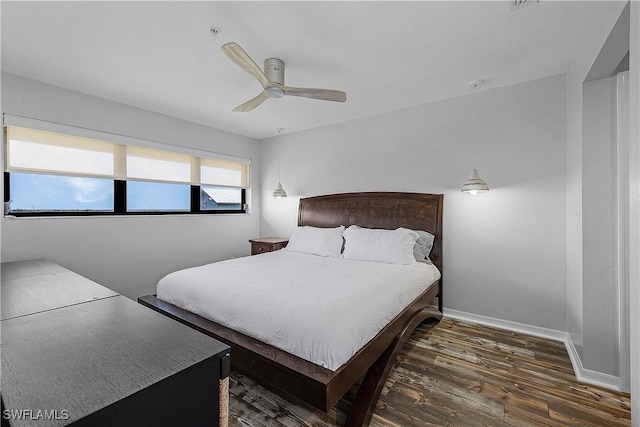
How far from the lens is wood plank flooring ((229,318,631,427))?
169 cm

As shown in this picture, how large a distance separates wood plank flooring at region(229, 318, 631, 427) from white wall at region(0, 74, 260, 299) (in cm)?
212

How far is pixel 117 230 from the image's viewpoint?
3287mm

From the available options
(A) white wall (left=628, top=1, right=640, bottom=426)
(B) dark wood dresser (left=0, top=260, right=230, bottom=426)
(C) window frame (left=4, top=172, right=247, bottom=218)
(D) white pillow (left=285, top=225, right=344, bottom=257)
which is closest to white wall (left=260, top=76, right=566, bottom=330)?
(D) white pillow (left=285, top=225, right=344, bottom=257)

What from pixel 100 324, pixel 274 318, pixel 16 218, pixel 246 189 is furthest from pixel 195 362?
pixel 246 189

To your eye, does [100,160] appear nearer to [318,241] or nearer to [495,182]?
[318,241]

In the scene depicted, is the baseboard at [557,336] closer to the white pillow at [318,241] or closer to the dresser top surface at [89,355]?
the white pillow at [318,241]

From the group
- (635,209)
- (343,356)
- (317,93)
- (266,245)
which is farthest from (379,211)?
(635,209)

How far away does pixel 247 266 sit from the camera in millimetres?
2766

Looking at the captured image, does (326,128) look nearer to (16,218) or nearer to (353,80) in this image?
(353,80)

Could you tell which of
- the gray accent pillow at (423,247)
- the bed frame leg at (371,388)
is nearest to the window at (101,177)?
the gray accent pillow at (423,247)

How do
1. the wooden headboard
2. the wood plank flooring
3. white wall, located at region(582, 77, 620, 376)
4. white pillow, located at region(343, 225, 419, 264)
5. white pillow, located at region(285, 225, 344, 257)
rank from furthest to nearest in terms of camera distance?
1. white pillow, located at region(285, 225, 344, 257)
2. the wooden headboard
3. white pillow, located at region(343, 225, 419, 264)
4. white wall, located at region(582, 77, 620, 376)
5. the wood plank flooring

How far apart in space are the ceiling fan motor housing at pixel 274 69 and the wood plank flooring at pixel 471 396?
236cm

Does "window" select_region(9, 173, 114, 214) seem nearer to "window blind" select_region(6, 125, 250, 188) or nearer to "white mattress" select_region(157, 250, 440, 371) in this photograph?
"window blind" select_region(6, 125, 250, 188)

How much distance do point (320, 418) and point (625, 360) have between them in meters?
2.05
